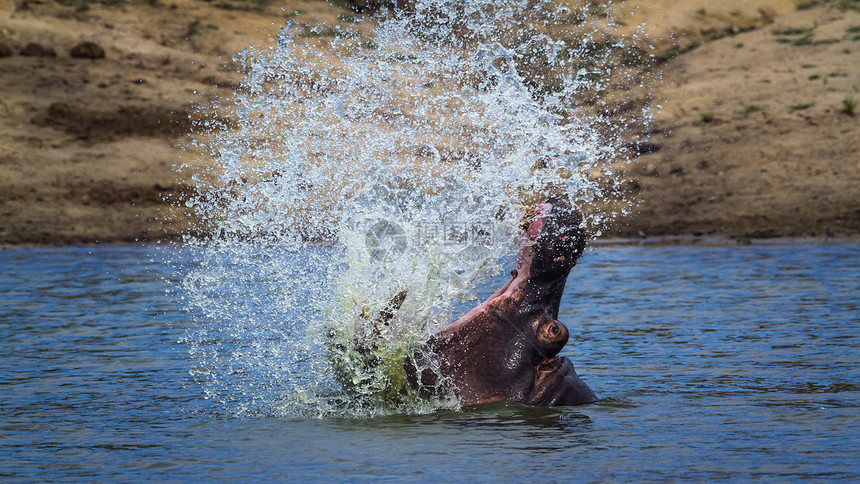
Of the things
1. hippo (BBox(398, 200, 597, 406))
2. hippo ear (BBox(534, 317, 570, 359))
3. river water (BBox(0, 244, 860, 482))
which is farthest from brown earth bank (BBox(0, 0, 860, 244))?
hippo ear (BBox(534, 317, 570, 359))

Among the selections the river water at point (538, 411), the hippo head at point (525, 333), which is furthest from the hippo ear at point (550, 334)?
the river water at point (538, 411)

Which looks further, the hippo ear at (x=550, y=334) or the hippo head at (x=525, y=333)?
the hippo ear at (x=550, y=334)

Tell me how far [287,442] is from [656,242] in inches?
503

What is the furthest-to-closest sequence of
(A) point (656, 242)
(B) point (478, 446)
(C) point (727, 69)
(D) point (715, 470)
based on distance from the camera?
(C) point (727, 69), (A) point (656, 242), (B) point (478, 446), (D) point (715, 470)

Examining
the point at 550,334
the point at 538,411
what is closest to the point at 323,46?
the point at 538,411

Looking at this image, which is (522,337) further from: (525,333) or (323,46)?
(323,46)

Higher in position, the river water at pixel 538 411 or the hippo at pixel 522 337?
the hippo at pixel 522 337

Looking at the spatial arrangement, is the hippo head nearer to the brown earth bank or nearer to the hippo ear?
the hippo ear

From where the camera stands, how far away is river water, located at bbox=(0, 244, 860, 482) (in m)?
5.83

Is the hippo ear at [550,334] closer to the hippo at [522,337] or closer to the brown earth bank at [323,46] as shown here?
the hippo at [522,337]

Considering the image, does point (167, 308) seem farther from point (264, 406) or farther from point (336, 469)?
point (336, 469)

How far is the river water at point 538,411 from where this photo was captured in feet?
Answer: 19.1

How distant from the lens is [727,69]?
23.5 m

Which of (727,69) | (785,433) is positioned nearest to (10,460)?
(785,433)
